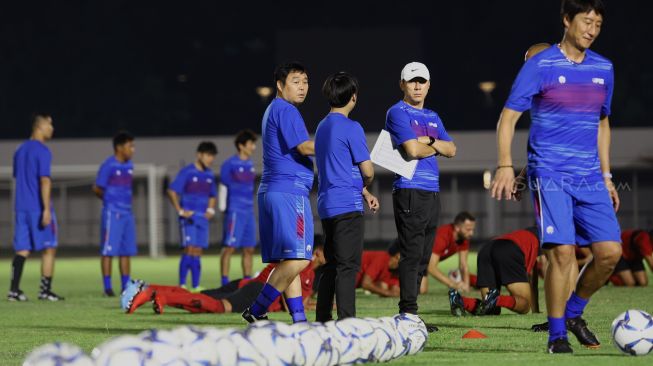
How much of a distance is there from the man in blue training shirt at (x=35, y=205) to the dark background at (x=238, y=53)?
→ 1266 inches

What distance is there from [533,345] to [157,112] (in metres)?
50.5

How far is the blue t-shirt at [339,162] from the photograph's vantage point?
348 inches

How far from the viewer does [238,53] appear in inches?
2331

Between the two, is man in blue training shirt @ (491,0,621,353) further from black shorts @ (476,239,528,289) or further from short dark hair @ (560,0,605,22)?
black shorts @ (476,239,528,289)

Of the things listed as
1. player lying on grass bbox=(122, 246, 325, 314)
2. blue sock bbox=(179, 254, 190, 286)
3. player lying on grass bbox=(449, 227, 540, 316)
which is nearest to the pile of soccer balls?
player lying on grass bbox=(449, 227, 540, 316)

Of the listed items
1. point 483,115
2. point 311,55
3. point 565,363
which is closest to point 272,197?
point 565,363

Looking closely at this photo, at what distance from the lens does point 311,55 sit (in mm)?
49094

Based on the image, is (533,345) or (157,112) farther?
(157,112)

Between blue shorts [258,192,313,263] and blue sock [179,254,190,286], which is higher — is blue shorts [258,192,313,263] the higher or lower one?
the higher one

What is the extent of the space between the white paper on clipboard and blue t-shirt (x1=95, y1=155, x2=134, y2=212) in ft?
26.7

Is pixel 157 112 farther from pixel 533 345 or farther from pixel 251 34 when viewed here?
pixel 533 345

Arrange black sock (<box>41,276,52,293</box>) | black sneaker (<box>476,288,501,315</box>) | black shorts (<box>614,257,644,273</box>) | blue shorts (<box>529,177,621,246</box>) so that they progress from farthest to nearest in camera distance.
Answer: black shorts (<box>614,257,644,273</box>)
black sock (<box>41,276,52,293</box>)
black sneaker (<box>476,288,501,315</box>)
blue shorts (<box>529,177,621,246</box>)

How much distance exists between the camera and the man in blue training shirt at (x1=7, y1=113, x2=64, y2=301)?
15.5m

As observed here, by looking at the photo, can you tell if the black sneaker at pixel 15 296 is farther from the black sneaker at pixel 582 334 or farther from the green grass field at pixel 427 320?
the black sneaker at pixel 582 334
